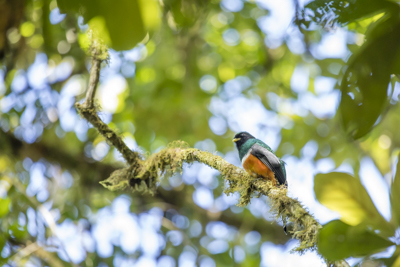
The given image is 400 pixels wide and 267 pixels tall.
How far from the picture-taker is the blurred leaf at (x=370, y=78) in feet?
2.90

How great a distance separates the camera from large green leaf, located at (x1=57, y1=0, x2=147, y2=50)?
0.83m

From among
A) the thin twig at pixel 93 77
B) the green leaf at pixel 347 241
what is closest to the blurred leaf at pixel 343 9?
the green leaf at pixel 347 241

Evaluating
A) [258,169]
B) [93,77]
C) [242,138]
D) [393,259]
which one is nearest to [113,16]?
[393,259]

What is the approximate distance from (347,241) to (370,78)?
1.56 feet

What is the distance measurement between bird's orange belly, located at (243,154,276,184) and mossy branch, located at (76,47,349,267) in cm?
60

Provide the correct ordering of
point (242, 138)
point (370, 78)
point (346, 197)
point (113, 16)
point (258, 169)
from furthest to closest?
point (242, 138)
point (258, 169)
point (346, 197)
point (370, 78)
point (113, 16)

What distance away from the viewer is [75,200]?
4910mm

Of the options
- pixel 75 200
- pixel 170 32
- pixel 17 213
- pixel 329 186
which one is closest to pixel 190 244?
pixel 75 200

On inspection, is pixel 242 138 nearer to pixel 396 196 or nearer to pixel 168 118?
pixel 168 118

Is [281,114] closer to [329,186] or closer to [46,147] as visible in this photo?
[46,147]

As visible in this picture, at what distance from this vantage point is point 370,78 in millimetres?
933

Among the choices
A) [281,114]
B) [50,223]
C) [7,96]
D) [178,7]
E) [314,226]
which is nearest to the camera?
[178,7]

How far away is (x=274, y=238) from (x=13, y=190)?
362 centimetres

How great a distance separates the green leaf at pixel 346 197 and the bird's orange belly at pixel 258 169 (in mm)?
1913
